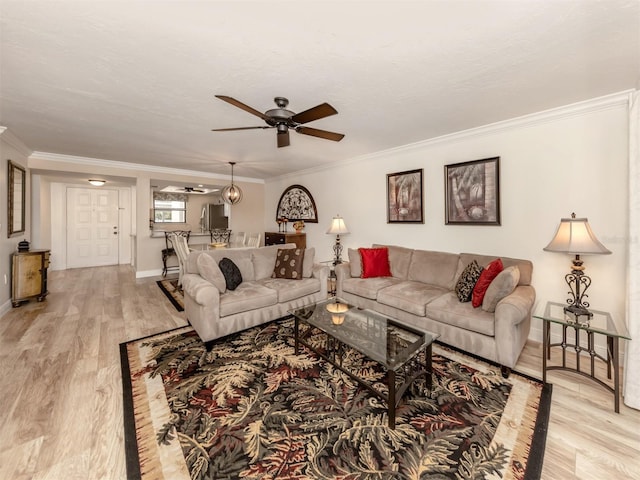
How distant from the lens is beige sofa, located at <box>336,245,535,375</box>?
2217mm

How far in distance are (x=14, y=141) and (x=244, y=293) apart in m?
3.99

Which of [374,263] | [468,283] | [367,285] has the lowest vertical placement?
[367,285]

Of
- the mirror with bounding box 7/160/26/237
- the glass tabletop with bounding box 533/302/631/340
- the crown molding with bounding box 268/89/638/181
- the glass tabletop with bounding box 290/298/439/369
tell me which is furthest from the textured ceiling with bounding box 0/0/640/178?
the glass tabletop with bounding box 290/298/439/369

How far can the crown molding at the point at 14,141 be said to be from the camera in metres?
3.32

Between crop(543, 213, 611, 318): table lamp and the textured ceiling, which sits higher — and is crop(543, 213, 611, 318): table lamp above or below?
below

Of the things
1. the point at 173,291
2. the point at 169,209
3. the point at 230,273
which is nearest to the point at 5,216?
the point at 173,291

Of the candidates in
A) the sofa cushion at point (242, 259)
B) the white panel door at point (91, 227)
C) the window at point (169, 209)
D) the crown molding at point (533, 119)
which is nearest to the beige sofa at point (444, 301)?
the sofa cushion at point (242, 259)

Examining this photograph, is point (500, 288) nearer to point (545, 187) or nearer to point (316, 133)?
point (545, 187)

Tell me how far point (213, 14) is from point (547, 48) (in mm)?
2114

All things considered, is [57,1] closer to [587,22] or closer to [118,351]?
[118,351]

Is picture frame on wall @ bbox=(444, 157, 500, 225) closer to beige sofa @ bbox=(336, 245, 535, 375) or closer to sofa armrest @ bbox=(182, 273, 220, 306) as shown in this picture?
beige sofa @ bbox=(336, 245, 535, 375)

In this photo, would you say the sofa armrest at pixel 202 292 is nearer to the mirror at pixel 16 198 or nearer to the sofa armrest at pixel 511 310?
the sofa armrest at pixel 511 310

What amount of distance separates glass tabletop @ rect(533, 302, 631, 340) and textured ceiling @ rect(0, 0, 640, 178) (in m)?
1.93

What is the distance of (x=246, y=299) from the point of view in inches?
115
